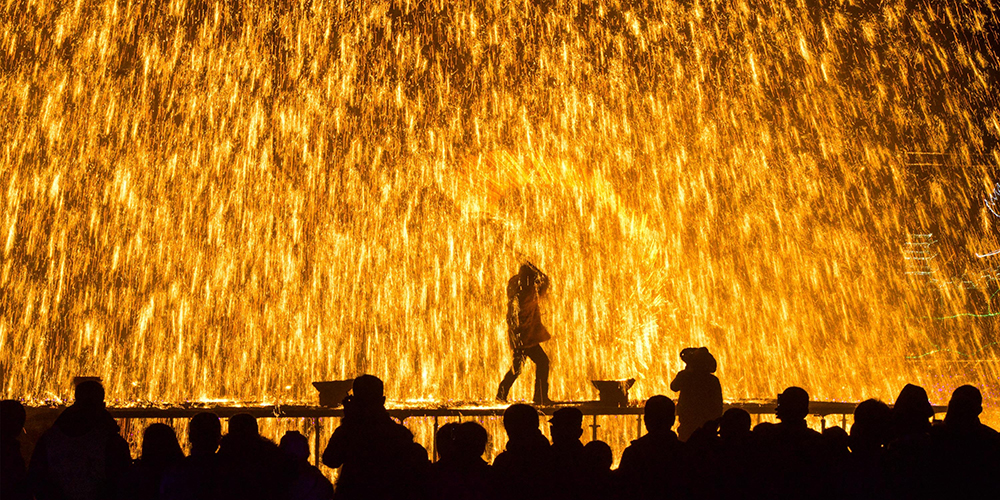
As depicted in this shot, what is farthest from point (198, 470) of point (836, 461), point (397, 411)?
point (397, 411)

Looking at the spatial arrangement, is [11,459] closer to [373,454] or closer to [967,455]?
[373,454]

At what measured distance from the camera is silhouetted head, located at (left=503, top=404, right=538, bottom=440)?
4230 mm

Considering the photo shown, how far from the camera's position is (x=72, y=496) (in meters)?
4.31

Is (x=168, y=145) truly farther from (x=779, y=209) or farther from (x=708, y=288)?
(x=779, y=209)

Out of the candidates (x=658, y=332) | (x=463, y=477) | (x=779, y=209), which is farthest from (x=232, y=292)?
(x=463, y=477)

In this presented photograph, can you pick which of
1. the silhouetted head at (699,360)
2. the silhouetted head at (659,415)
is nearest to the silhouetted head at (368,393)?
the silhouetted head at (659,415)

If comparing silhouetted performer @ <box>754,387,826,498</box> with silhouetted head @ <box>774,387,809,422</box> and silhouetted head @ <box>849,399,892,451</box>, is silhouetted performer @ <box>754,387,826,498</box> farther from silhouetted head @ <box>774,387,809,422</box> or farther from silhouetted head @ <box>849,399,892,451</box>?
silhouetted head @ <box>849,399,892,451</box>

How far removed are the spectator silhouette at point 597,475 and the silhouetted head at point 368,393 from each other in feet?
3.52

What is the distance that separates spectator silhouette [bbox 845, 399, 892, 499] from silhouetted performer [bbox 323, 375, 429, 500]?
6.68 feet

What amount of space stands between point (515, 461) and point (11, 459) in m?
2.43

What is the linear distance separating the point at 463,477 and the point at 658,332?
20.1 meters

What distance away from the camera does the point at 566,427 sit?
424 centimetres

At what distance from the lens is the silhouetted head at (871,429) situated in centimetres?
450

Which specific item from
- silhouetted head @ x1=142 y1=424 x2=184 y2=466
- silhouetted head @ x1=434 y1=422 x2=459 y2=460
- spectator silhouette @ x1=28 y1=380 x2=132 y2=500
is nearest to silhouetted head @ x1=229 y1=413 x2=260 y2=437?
silhouetted head @ x1=142 y1=424 x2=184 y2=466
